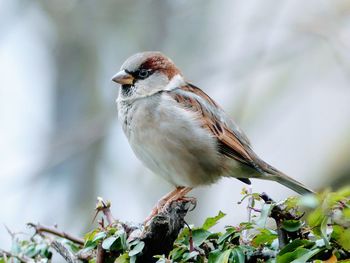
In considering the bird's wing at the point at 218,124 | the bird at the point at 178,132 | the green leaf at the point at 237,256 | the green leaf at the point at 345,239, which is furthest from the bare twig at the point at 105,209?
the bird's wing at the point at 218,124

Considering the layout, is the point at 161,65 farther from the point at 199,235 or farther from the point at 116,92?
the point at 116,92

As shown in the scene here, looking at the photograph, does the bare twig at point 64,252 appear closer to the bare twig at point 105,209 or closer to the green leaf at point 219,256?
the bare twig at point 105,209

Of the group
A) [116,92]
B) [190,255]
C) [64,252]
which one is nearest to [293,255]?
[190,255]

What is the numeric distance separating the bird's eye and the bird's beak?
0.04m

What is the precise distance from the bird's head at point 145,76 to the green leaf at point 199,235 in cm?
161

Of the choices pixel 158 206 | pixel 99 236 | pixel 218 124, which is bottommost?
pixel 99 236

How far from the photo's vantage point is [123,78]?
3.40 metres

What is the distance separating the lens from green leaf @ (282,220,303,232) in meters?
1.66

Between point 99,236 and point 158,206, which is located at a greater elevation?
point 158,206

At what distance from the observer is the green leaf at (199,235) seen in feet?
5.90

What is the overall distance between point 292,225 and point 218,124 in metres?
1.78

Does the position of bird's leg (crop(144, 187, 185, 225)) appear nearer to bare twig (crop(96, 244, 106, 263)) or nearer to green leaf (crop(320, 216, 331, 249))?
bare twig (crop(96, 244, 106, 263))

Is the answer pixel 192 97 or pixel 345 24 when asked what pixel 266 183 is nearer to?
pixel 345 24

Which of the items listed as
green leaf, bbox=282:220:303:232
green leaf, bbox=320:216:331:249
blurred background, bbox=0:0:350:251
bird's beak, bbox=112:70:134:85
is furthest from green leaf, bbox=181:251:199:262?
blurred background, bbox=0:0:350:251
